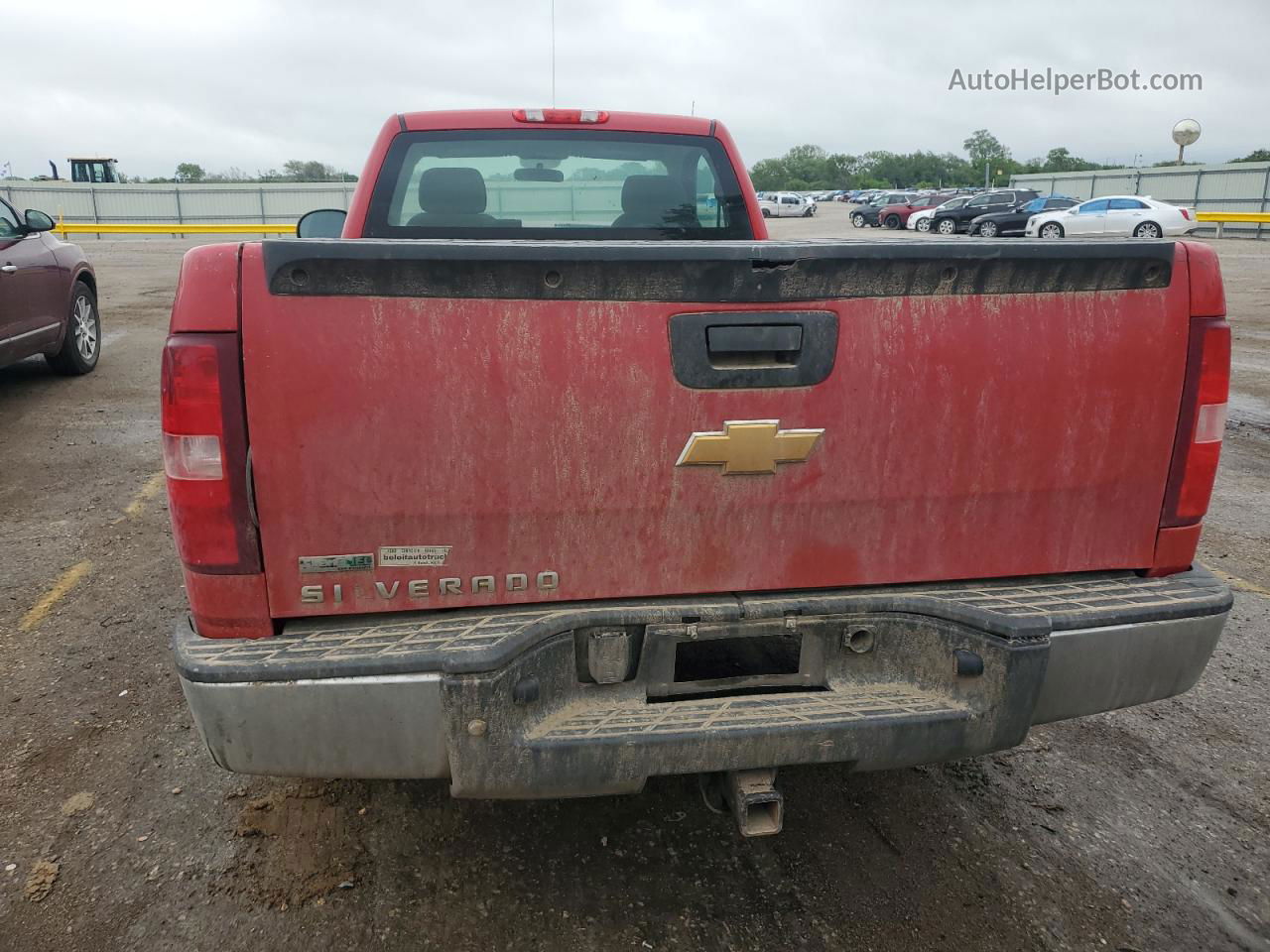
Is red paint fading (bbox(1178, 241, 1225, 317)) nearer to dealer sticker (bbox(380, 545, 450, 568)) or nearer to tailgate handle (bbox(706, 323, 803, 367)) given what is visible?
tailgate handle (bbox(706, 323, 803, 367))

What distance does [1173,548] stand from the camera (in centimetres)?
259

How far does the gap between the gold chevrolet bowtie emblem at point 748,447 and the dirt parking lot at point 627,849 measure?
2.49ft

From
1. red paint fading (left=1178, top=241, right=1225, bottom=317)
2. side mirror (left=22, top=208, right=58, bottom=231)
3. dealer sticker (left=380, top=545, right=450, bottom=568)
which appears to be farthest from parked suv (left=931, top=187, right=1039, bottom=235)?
dealer sticker (left=380, top=545, right=450, bottom=568)

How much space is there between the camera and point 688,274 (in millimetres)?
2219

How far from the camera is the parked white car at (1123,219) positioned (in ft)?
93.5

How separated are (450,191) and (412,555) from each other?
7.18ft

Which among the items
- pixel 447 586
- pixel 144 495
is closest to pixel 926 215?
pixel 144 495

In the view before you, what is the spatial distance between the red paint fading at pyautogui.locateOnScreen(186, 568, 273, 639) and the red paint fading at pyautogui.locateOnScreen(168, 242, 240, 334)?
55 cm

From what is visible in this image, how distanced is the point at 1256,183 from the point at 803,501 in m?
44.2

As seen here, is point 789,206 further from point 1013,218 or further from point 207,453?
point 207,453

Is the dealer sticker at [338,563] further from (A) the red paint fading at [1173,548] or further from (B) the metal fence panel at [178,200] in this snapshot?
(B) the metal fence panel at [178,200]

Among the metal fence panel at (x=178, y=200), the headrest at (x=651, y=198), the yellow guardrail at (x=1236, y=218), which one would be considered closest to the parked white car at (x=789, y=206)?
the yellow guardrail at (x=1236, y=218)

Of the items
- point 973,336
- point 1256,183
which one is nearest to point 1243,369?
point 973,336

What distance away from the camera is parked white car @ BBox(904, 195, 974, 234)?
1473 inches
